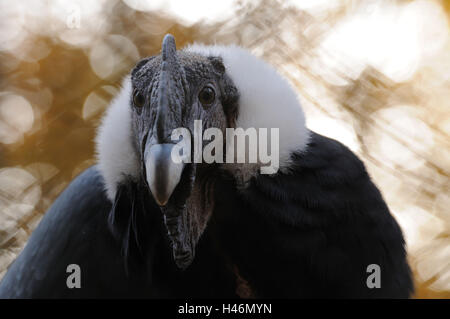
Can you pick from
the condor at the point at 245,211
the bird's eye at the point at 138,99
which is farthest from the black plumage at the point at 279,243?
the bird's eye at the point at 138,99

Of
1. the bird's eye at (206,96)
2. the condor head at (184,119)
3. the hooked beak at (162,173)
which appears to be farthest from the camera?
the bird's eye at (206,96)

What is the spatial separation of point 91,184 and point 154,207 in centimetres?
40

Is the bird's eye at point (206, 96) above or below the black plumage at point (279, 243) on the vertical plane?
above

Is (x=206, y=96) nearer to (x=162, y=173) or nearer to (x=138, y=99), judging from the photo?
(x=138, y=99)

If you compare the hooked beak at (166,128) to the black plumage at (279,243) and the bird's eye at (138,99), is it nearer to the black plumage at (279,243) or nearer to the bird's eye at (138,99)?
the bird's eye at (138,99)

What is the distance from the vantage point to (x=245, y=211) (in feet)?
4.26

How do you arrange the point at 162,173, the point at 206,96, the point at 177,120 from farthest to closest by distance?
the point at 206,96
the point at 177,120
the point at 162,173

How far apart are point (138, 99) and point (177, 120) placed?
0.15 meters

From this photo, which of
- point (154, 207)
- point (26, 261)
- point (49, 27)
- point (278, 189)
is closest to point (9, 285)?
point (26, 261)

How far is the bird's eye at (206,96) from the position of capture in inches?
47.6

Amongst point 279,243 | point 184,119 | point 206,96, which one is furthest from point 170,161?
point 279,243

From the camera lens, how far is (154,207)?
52.5 inches
